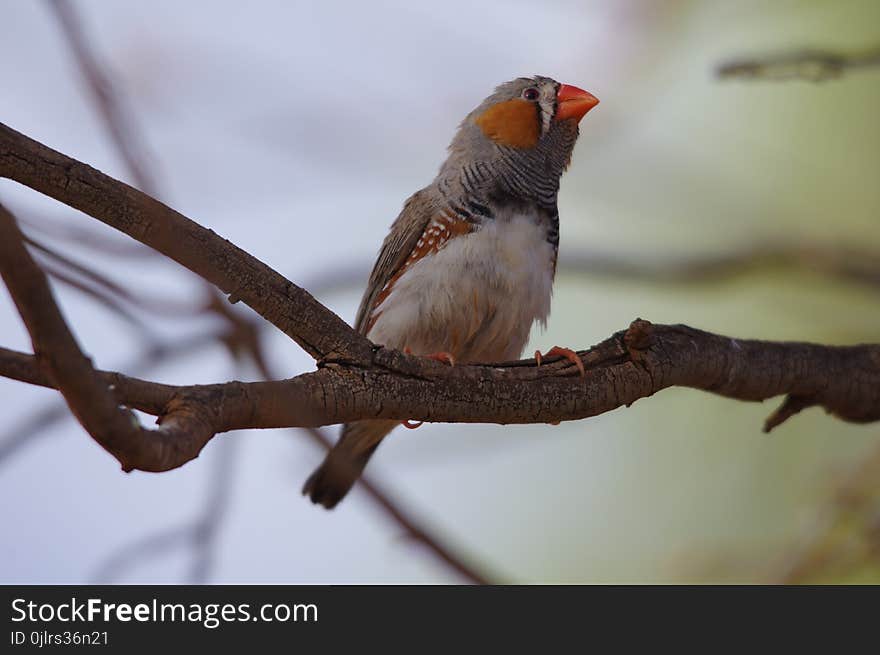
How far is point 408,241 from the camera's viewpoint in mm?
4238

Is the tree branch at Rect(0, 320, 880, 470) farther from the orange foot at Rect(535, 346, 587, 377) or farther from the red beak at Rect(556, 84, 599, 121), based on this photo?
the red beak at Rect(556, 84, 599, 121)

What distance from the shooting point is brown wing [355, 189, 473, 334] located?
4109 mm

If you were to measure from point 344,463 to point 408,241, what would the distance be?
95 centimetres

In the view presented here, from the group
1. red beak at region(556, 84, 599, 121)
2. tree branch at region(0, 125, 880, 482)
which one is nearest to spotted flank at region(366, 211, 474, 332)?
red beak at region(556, 84, 599, 121)

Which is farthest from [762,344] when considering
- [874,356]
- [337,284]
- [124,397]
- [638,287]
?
[124,397]

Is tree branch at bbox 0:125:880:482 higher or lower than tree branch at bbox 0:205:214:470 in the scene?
higher

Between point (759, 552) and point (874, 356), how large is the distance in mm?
1506

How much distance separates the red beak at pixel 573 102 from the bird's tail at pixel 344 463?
156cm

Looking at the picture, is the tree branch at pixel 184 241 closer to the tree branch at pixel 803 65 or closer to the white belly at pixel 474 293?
the white belly at pixel 474 293

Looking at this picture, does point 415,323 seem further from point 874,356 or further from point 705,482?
point 705,482

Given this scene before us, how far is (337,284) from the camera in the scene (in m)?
4.14

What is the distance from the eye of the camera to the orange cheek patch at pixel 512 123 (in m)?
4.52

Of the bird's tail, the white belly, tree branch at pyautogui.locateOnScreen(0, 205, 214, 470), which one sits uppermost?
the white belly

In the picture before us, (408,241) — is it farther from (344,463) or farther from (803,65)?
(803,65)
